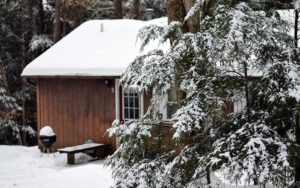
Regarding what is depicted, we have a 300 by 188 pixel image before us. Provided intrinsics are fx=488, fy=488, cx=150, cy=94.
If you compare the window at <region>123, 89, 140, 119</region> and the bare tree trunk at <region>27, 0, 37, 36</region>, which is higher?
the bare tree trunk at <region>27, 0, 37, 36</region>

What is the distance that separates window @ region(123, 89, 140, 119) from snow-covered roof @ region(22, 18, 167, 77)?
89cm

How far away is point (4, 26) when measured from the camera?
→ 21.6m

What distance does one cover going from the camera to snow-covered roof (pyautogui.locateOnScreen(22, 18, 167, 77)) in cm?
1220

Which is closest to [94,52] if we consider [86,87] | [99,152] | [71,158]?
[86,87]

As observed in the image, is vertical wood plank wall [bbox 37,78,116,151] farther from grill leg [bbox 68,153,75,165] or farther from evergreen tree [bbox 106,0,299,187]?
evergreen tree [bbox 106,0,299,187]

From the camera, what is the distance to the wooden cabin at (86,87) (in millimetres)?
12336

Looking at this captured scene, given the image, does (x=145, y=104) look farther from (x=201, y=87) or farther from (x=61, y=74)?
(x=201, y=87)

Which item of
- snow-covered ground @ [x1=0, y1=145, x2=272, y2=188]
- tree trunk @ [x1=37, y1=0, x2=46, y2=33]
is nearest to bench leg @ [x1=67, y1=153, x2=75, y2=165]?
snow-covered ground @ [x1=0, y1=145, x2=272, y2=188]

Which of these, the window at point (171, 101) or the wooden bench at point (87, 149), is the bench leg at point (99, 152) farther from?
the window at point (171, 101)

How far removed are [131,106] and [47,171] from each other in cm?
266

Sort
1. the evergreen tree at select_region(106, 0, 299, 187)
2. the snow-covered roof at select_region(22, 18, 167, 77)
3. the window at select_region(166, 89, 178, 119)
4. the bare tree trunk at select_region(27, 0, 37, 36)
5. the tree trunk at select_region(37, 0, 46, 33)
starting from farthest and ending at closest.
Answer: the tree trunk at select_region(37, 0, 46, 33) → the bare tree trunk at select_region(27, 0, 37, 36) → the snow-covered roof at select_region(22, 18, 167, 77) → the window at select_region(166, 89, 178, 119) → the evergreen tree at select_region(106, 0, 299, 187)

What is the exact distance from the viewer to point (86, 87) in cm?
1295

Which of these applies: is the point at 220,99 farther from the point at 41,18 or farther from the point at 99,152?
the point at 41,18

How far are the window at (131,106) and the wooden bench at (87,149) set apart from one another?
0.99 meters
